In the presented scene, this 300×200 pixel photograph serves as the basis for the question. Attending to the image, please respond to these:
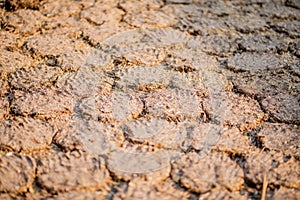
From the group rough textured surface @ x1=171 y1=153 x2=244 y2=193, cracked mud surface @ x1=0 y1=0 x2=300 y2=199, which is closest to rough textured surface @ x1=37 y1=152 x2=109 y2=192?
cracked mud surface @ x1=0 y1=0 x2=300 y2=199

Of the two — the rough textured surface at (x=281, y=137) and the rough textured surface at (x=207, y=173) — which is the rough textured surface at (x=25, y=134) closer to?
the rough textured surface at (x=207, y=173)

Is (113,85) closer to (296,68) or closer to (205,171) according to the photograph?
(205,171)

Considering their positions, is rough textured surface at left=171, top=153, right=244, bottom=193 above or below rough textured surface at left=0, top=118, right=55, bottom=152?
above

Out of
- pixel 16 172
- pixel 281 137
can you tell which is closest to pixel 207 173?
pixel 281 137

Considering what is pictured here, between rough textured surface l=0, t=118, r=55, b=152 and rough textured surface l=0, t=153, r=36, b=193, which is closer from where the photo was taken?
rough textured surface l=0, t=153, r=36, b=193

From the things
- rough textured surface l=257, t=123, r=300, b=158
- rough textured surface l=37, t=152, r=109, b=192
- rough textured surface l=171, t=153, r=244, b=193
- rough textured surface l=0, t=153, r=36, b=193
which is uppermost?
rough textured surface l=257, t=123, r=300, b=158

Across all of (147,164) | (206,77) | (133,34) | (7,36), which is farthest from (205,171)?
(7,36)

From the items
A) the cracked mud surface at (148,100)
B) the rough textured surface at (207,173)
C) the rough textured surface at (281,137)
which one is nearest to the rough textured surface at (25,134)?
the cracked mud surface at (148,100)

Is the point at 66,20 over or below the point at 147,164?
over

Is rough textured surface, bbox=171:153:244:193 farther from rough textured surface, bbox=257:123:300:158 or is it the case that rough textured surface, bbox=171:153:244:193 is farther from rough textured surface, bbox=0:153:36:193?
rough textured surface, bbox=0:153:36:193
